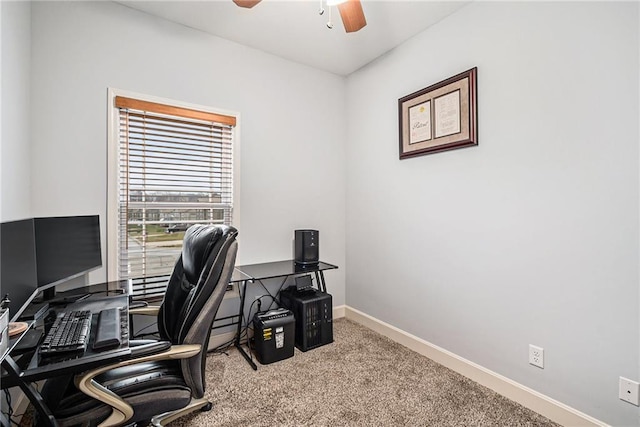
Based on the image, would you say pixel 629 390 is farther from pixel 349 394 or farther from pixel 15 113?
pixel 15 113

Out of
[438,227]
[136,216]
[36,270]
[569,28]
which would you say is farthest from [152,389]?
[569,28]

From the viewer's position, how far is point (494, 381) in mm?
2006

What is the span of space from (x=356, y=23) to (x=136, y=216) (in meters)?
2.06

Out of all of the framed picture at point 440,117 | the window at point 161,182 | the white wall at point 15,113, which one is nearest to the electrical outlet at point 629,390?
the framed picture at point 440,117

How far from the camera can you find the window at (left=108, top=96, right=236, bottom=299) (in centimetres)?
225

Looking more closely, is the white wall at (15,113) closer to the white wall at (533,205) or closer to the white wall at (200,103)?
the white wall at (200,103)

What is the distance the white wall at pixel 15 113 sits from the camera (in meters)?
1.50

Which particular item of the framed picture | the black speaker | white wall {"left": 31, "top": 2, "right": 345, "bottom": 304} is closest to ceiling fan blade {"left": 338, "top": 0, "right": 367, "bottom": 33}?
the framed picture

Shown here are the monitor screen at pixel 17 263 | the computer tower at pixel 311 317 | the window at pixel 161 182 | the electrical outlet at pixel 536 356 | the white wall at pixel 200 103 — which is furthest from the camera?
the computer tower at pixel 311 317

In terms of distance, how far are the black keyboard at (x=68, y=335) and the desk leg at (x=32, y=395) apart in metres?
0.08

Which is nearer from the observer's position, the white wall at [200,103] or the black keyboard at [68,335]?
the black keyboard at [68,335]

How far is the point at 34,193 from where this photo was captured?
1933 mm

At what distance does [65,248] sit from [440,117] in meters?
2.63

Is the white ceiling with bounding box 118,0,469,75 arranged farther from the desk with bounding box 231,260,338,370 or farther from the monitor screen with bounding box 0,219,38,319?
the desk with bounding box 231,260,338,370
